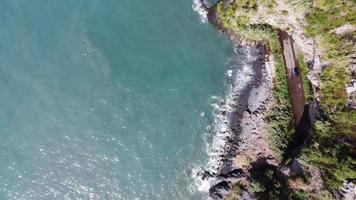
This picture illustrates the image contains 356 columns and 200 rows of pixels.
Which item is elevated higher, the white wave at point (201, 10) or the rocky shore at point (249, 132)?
the white wave at point (201, 10)

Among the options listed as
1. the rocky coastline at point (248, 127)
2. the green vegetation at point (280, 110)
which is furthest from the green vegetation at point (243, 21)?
the green vegetation at point (280, 110)

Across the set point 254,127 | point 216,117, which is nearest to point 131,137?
point 216,117

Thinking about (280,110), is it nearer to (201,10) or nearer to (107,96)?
(201,10)

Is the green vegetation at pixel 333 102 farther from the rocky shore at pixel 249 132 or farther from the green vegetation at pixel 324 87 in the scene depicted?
the rocky shore at pixel 249 132

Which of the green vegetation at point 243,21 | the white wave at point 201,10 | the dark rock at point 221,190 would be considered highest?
the white wave at point 201,10

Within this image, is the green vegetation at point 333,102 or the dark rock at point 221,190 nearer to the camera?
the green vegetation at point 333,102
